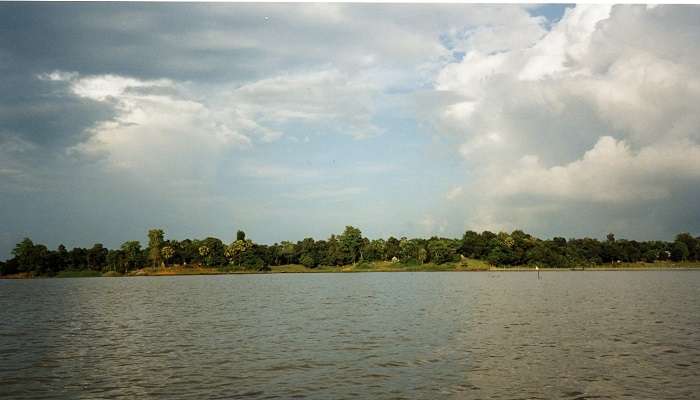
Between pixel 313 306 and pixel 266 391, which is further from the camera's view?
pixel 313 306

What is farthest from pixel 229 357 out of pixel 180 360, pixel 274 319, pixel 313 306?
pixel 313 306

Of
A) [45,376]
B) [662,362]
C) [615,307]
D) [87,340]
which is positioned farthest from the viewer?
[615,307]

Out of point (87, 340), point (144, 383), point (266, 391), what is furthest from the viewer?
point (87, 340)

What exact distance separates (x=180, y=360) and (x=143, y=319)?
31304 mm

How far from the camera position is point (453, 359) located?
120 feet

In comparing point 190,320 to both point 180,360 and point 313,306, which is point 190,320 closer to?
point 313,306

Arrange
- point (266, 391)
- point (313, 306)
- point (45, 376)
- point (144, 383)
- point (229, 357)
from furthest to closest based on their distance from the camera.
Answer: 1. point (313, 306)
2. point (229, 357)
3. point (45, 376)
4. point (144, 383)
5. point (266, 391)

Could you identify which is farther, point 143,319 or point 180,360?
point 143,319

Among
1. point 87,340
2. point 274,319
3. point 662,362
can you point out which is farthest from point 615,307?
point 87,340

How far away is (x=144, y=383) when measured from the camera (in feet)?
101

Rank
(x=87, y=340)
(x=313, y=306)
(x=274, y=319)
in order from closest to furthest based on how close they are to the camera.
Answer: (x=87, y=340) < (x=274, y=319) < (x=313, y=306)

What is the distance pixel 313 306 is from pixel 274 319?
18167 mm

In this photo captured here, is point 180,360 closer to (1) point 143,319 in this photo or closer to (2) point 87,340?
(2) point 87,340

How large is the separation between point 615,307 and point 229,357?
59158mm
